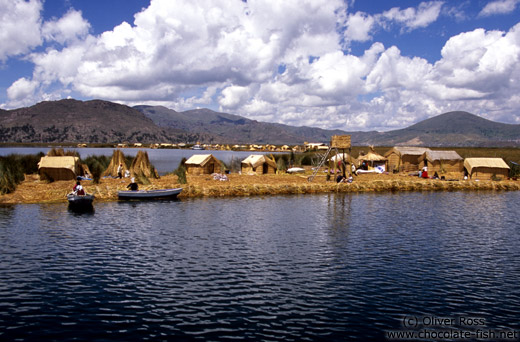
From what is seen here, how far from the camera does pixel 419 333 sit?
11.5 metres

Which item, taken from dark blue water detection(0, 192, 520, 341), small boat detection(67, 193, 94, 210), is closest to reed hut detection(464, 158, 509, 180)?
dark blue water detection(0, 192, 520, 341)

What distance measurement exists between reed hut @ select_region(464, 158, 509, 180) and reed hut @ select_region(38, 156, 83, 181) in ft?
165

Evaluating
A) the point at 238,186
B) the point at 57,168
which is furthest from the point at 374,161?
the point at 57,168

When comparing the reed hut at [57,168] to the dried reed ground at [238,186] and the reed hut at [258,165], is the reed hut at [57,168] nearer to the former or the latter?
the dried reed ground at [238,186]

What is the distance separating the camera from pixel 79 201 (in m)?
30.9

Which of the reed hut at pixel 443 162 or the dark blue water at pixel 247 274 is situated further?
the reed hut at pixel 443 162

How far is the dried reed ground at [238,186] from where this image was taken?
118 ft

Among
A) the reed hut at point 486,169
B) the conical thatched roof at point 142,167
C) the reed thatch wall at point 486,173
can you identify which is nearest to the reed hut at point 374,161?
the reed hut at point 486,169

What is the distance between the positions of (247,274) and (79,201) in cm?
2013

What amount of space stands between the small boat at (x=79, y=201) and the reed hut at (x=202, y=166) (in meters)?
23.3

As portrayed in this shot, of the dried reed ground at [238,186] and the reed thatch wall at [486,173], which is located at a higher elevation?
the reed thatch wall at [486,173]

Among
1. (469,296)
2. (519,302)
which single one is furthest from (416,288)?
(519,302)

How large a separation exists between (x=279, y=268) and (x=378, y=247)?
6.47 m

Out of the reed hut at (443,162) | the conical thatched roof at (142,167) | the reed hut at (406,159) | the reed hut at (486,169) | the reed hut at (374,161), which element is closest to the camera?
the conical thatched roof at (142,167)
